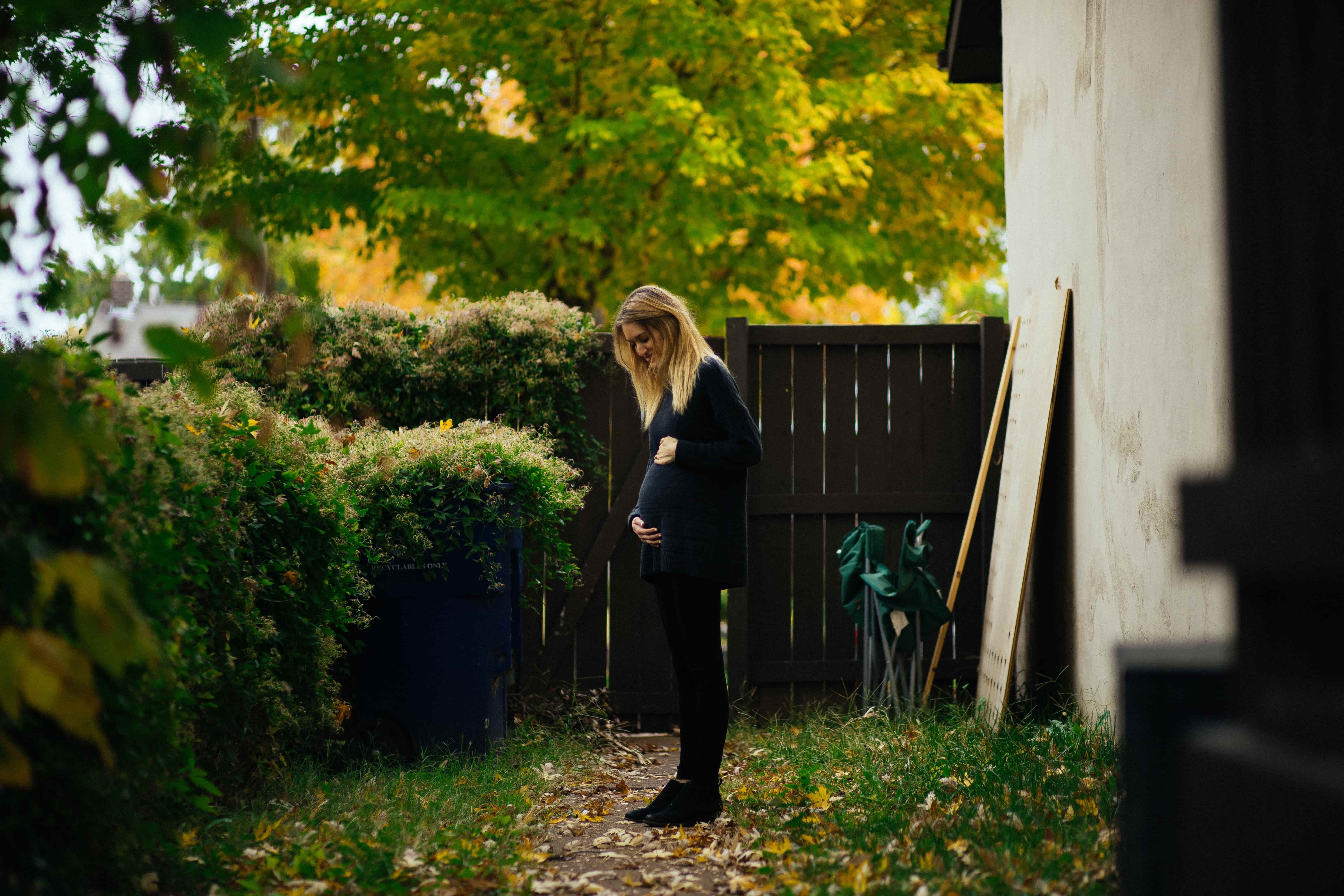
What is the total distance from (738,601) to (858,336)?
1.55 m

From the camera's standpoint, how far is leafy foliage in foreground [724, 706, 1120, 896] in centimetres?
273

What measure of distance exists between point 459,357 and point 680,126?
366 cm

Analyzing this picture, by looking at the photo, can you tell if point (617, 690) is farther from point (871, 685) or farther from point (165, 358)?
point (165, 358)

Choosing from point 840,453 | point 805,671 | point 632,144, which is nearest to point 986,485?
point 840,453

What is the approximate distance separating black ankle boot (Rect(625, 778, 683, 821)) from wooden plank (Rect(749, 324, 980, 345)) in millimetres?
2645

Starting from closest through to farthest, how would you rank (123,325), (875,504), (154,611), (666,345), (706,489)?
(123,325)
(154,611)
(706,489)
(666,345)
(875,504)

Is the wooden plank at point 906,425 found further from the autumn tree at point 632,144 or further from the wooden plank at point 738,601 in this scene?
the autumn tree at point 632,144

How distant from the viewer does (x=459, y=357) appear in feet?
18.1

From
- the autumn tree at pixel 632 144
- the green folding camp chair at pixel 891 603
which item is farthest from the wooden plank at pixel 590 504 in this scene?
the autumn tree at pixel 632 144

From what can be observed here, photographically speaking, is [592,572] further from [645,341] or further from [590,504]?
[645,341]

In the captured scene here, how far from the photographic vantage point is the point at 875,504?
5.55m

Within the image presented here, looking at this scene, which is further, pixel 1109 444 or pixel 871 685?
pixel 871 685

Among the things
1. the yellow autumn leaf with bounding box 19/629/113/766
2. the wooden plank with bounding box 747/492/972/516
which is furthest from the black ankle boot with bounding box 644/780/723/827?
the yellow autumn leaf with bounding box 19/629/113/766

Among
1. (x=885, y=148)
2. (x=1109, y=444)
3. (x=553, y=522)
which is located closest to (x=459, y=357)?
(x=553, y=522)
